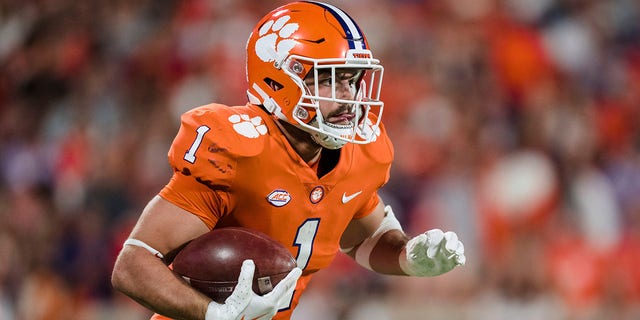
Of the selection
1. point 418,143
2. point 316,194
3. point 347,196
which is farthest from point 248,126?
point 418,143

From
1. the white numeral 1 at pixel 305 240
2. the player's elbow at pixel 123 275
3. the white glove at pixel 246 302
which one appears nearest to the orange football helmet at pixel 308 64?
the white numeral 1 at pixel 305 240

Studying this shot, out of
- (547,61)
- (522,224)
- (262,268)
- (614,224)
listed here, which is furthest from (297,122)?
(547,61)

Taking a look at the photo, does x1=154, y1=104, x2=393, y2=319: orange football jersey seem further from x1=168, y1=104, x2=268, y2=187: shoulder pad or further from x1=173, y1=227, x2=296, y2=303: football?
x1=173, y1=227, x2=296, y2=303: football

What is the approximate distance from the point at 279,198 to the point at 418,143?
2.98 meters

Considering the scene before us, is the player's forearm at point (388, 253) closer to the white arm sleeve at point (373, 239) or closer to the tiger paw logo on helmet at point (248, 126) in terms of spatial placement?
the white arm sleeve at point (373, 239)

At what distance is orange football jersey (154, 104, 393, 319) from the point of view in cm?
259

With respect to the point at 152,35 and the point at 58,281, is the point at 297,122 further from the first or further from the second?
the point at 152,35

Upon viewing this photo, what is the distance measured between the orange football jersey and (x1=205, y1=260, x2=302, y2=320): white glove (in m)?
0.30

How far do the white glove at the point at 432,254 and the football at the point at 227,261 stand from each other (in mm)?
481

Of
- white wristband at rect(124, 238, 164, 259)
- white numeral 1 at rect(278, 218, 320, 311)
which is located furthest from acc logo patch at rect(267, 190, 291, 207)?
white wristband at rect(124, 238, 164, 259)

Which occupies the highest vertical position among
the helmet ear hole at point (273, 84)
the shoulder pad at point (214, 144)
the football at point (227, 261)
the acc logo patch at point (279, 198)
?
the helmet ear hole at point (273, 84)

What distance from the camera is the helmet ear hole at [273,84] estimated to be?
2.82 metres

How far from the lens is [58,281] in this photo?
5629mm

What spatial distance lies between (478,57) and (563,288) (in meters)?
1.58
